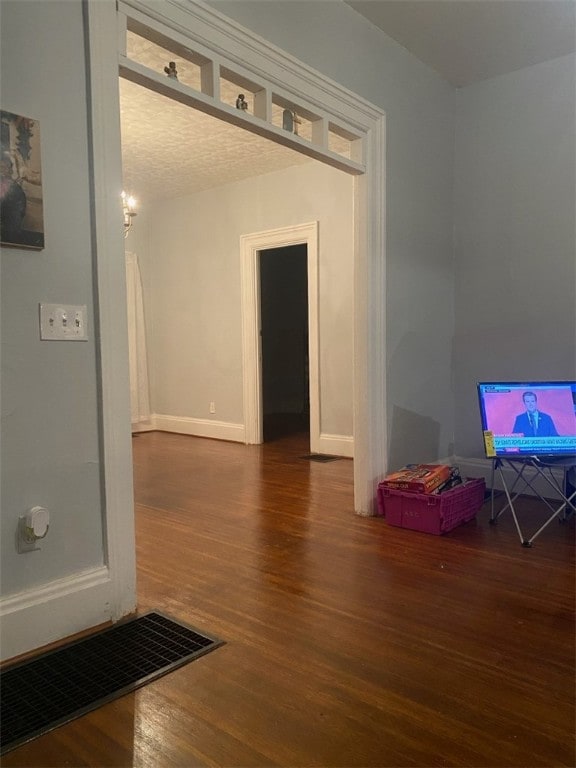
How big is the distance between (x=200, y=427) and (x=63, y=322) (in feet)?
15.2

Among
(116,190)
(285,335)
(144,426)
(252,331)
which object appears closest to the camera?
(116,190)

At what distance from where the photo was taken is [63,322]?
1.94m

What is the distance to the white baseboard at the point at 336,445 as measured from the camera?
17.0 feet

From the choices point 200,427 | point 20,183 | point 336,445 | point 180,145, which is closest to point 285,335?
point 200,427

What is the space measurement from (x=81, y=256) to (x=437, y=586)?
188 cm

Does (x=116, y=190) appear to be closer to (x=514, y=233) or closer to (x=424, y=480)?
(x=424, y=480)

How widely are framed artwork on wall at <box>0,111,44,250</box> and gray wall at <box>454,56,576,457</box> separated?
305cm

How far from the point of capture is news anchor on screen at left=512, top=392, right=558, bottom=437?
3.06 metres

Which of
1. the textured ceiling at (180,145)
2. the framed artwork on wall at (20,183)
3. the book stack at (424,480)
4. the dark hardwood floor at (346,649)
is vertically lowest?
the dark hardwood floor at (346,649)

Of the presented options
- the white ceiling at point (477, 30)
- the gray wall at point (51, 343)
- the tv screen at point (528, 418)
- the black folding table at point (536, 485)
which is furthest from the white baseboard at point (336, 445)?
the gray wall at point (51, 343)

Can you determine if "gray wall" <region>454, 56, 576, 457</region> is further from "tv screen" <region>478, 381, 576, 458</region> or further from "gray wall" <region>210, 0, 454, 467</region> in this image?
"tv screen" <region>478, 381, 576, 458</region>

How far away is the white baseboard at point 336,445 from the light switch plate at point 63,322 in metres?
3.48

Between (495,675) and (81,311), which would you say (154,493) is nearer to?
(81,311)

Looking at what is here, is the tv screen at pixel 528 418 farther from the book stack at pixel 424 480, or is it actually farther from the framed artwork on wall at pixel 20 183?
the framed artwork on wall at pixel 20 183
